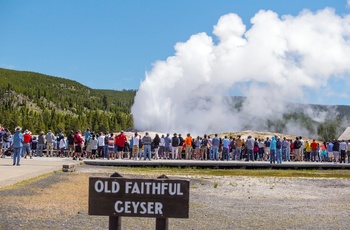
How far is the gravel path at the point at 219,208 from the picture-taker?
9508 millimetres

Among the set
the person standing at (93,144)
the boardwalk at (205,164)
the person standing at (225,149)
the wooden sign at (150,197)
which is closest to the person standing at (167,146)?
the person standing at (225,149)

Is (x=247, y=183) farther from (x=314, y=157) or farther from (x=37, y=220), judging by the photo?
(x=314, y=157)

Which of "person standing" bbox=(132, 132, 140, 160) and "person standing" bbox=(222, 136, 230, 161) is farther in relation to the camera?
"person standing" bbox=(222, 136, 230, 161)

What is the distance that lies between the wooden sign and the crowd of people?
2377 cm

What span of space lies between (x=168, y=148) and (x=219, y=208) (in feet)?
69.9

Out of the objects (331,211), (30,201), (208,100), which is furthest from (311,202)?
(208,100)

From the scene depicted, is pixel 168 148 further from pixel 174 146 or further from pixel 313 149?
pixel 313 149

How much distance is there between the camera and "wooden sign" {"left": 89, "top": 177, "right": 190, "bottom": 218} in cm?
605

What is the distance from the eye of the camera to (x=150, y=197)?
606cm

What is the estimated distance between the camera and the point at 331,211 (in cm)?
1221

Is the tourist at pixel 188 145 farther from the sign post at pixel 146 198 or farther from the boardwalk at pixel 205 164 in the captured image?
the sign post at pixel 146 198

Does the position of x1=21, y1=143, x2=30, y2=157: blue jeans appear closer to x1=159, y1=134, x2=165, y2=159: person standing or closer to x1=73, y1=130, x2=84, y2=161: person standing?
x1=73, y1=130, x2=84, y2=161: person standing

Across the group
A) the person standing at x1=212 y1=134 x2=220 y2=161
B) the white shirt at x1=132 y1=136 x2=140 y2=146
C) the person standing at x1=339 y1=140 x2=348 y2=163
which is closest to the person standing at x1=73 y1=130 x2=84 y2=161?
the white shirt at x1=132 y1=136 x2=140 y2=146

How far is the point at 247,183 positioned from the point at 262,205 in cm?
633
